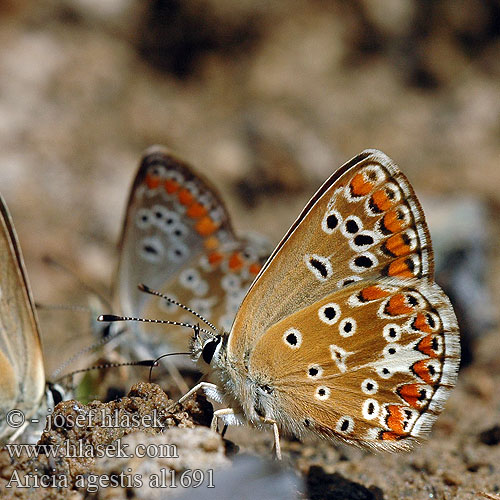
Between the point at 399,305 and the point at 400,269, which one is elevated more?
the point at 400,269

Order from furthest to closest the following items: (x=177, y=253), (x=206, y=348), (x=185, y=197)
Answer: (x=177, y=253)
(x=185, y=197)
(x=206, y=348)

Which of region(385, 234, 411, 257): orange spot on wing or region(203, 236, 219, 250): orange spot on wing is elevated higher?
region(203, 236, 219, 250): orange spot on wing

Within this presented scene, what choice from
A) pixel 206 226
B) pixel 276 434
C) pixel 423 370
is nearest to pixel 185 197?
pixel 206 226

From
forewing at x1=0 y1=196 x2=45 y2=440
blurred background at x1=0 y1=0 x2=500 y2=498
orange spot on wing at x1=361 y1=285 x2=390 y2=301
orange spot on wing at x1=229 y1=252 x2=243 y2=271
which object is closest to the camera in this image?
orange spot on wing at x1=361 y1=285 x2=390 y2=301

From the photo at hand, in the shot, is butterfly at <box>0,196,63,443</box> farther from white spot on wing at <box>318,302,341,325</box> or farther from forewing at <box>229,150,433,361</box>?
white spot on wing at <box>318,302,341,325</box>

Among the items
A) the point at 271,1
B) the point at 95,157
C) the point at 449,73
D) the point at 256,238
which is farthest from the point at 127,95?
the point at 449,73

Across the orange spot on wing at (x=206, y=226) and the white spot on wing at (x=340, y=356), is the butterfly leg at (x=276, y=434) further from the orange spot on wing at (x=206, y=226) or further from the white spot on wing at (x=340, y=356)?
the orange spot on wing at (x=206, y=226)

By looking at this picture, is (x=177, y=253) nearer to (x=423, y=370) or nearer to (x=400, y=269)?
(x=400, y=269)
